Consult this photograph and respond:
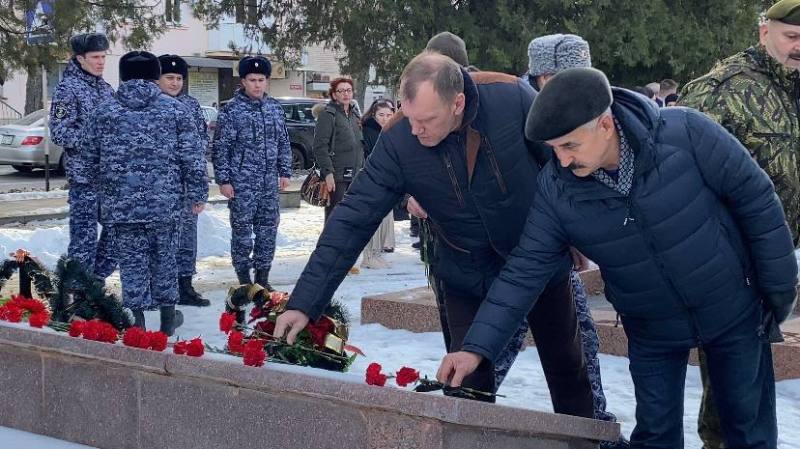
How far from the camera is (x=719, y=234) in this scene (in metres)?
3.38

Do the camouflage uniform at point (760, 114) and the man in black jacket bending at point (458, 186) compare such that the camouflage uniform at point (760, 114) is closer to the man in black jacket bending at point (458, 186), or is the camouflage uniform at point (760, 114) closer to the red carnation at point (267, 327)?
the man in black jacket bending at point (458, 186)

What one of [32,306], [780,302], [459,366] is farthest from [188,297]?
[780,302]

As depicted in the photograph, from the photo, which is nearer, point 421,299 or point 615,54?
point 421,299

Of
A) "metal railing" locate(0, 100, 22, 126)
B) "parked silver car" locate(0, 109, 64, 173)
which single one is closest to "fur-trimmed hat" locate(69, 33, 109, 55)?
"parked silver car" locate(0, 109, 64, 173)

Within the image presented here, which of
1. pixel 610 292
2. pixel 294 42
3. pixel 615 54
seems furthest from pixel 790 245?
pixel 294 42

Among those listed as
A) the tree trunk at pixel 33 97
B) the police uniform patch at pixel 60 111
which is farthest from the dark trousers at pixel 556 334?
the tree trunk at pixel 33 97

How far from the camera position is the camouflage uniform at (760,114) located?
3973 millimetres

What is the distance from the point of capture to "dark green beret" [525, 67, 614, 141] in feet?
10.3

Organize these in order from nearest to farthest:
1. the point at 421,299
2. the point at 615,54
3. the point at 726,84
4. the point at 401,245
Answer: the point at 726,84, the point at 421,299, the point at 401,245, the point at 615,54

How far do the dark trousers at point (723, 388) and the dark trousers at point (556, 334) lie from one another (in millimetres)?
513

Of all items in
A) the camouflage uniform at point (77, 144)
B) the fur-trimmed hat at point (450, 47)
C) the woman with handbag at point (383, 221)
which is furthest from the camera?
the woman with handbag at point (383, 221)

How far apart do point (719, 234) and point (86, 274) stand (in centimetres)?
275

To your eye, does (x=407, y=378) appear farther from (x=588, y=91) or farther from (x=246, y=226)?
(x=246, y=226)

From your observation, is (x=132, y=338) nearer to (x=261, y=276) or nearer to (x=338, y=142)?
(x=261, y=276)
